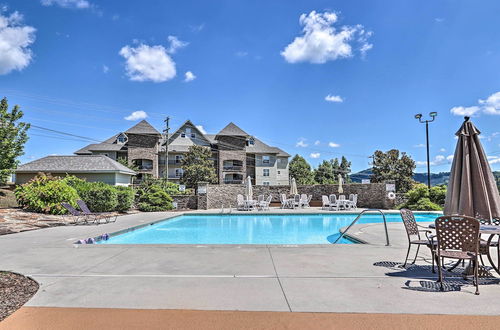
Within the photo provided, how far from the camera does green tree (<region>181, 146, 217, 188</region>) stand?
33312 millimetres

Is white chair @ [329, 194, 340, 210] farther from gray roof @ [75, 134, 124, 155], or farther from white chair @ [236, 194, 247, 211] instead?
gray roof @ [75, 134, 124, 155]

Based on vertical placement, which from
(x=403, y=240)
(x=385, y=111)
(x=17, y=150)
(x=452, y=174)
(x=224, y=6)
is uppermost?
(x=224, y=6)

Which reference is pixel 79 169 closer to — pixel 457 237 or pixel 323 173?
pixel 457 237

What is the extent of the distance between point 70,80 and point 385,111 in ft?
71.8

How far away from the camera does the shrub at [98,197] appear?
1631 cm

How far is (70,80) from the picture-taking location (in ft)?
65.9

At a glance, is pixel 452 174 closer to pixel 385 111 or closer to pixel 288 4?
pixel 288 4

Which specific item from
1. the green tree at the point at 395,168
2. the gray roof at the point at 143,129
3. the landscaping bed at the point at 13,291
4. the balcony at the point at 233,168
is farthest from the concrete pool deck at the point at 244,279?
the green tree at the point at 395,168

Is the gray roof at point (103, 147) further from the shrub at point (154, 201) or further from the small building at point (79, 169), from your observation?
the shrub at point (154, 201)

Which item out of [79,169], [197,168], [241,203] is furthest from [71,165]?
[241,203]

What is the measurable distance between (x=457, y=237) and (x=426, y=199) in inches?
662

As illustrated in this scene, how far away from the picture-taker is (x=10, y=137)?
23.6m

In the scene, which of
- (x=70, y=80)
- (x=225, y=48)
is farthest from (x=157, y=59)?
(x=70, y=80)

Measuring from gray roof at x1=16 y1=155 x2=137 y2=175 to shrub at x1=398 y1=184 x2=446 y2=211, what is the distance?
64.7ft
